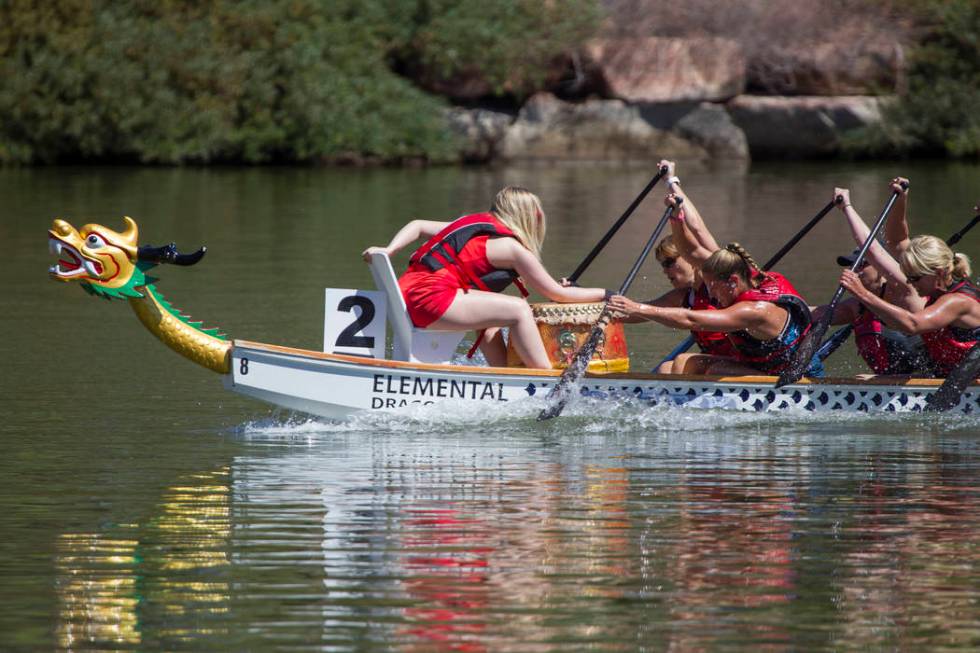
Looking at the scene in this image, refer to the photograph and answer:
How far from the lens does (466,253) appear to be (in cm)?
962

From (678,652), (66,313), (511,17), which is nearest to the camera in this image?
(678,652)

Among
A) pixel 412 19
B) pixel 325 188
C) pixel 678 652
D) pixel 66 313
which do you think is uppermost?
pixel 412 19

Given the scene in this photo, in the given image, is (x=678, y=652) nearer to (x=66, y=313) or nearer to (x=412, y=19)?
(x=66, y=313)

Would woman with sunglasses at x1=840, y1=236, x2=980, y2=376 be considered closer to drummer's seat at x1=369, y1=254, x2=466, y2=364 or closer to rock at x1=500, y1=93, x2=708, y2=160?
drummer's seat at x1=369, y1=254, x2=466, y2=364

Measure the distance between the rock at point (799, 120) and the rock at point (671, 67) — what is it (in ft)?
2.01

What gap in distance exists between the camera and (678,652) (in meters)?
5.75

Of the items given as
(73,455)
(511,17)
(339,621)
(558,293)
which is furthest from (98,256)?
(511,17)

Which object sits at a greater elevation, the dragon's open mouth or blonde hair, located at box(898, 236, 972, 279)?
blonde hair, located at box(898, 236, 972, 279)

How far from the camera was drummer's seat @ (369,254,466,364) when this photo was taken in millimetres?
9523

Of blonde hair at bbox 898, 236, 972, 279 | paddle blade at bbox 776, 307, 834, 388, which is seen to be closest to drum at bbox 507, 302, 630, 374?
paddle blade at bbox 776, 307, 834, 388

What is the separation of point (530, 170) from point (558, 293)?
23141 mm

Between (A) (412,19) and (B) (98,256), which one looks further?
(A) (412,19)

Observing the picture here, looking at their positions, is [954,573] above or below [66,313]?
below

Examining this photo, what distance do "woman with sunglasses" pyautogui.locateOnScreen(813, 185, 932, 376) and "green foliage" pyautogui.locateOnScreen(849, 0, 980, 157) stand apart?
23.9m
